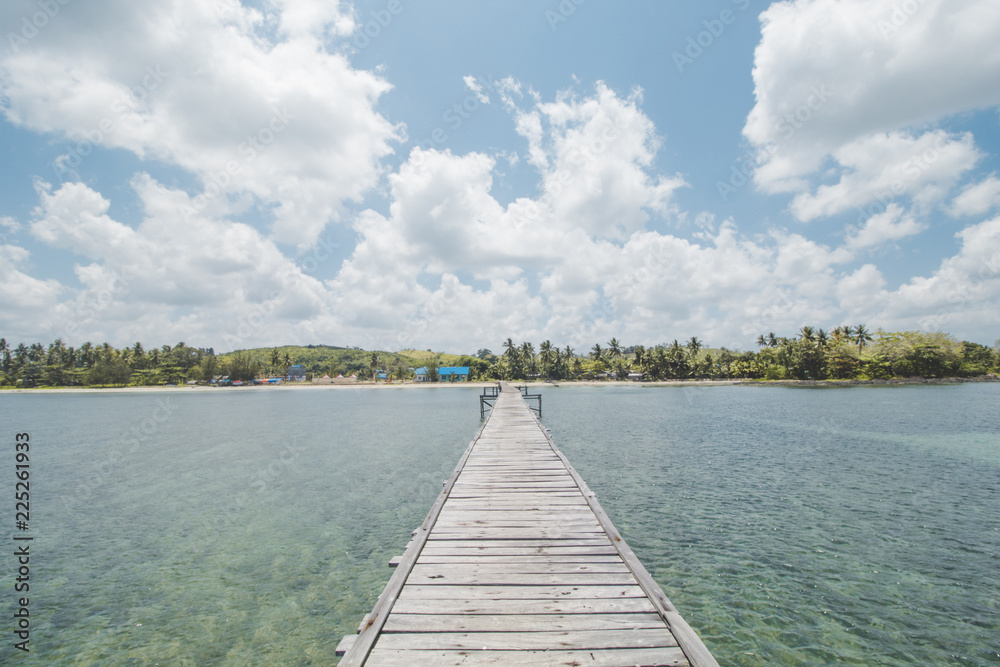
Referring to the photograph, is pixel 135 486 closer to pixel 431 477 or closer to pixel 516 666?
pixel 431 477

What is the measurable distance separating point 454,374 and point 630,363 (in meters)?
58.1

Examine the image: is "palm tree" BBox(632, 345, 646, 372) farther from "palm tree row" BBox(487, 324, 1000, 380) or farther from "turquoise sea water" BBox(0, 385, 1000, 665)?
"turquoise sea water" BBox(0, 385, 1000, 665)

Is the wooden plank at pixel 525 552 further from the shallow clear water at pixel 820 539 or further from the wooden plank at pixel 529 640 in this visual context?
the shallow clear water at pixel 820 539

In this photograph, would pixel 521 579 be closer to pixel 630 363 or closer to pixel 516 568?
pixel 516 568

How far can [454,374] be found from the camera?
144 m

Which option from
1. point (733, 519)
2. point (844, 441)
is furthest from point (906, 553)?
point (844, 441)

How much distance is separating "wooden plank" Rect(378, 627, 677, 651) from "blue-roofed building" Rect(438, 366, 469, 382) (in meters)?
136

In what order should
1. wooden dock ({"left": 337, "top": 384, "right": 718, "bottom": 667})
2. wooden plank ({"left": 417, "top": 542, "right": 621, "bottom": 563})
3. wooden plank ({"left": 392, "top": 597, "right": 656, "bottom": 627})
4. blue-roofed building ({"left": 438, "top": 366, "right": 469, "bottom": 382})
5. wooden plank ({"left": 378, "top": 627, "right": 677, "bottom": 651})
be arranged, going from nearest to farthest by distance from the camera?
1. wooden dock ({"left": 337, "top": 384, "right": 718, "bottom": 667})
2. wooden plank ({"left": 378, "top": 627, "right": 677, "bottom": 651})
3. wooden plank ({"left": 392, "top": 597, "right": 656, "bottom": 627})
4. wooden plank ({"left": 417, "top": 542, "right": 621, "bottom": 563})
5. blue-roofed building ({"left": 438, "top": 366, "right": 469, "bottom": 382})

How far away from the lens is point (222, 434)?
3350 cm

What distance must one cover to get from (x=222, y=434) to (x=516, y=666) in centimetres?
3744

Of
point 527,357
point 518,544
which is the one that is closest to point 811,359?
point 527,357

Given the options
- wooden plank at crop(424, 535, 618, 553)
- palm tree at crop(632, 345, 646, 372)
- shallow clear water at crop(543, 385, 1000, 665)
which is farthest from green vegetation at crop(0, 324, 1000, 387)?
wooden plank at crop(424, 535, 618, 553)

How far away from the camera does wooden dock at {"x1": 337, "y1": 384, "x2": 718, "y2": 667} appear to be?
13.1ft

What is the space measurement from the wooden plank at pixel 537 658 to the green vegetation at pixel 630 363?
115870 millimetres
